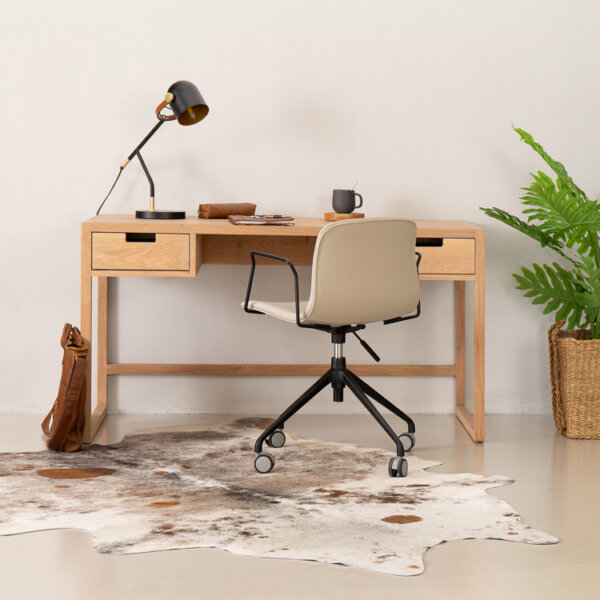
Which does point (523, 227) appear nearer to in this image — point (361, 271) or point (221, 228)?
point (361, 271)

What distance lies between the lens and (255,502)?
107 inches

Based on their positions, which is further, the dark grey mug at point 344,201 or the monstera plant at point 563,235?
the dark grey mug at point 344,201

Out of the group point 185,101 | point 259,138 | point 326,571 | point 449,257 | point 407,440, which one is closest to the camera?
point 326,571

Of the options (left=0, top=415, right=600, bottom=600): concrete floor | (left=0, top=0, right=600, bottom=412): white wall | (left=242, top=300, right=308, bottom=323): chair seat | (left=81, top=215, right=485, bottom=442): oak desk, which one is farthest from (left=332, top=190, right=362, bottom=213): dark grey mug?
(left=0, top=415, right=600, bottom=600): concrete floor

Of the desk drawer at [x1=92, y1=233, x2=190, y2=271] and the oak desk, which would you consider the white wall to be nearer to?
the oak desk

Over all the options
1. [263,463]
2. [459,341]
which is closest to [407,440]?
[263,463]

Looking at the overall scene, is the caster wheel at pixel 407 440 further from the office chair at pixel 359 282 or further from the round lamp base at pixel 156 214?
the round lamp base at pixel 156 214

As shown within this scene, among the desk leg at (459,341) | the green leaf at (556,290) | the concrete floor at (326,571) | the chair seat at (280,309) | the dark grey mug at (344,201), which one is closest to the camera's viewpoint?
the concrete floor at (326,571)

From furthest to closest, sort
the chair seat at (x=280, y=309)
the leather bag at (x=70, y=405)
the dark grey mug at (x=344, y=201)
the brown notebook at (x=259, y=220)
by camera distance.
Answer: the dark grey mug at (x=344, y=201)
the brown notebook at (x=259, y=220)
the leather bag at (x=70, y=405)
the chair seat at (x=280, y=309)

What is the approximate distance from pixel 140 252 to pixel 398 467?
123 centimetres

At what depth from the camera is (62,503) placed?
271 cm

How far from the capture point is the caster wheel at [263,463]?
301cm

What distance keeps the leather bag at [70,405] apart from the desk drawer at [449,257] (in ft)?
4.35

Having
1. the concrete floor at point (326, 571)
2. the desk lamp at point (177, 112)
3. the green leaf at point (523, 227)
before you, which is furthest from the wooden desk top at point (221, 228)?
the concrete floor at point (326, 571)
